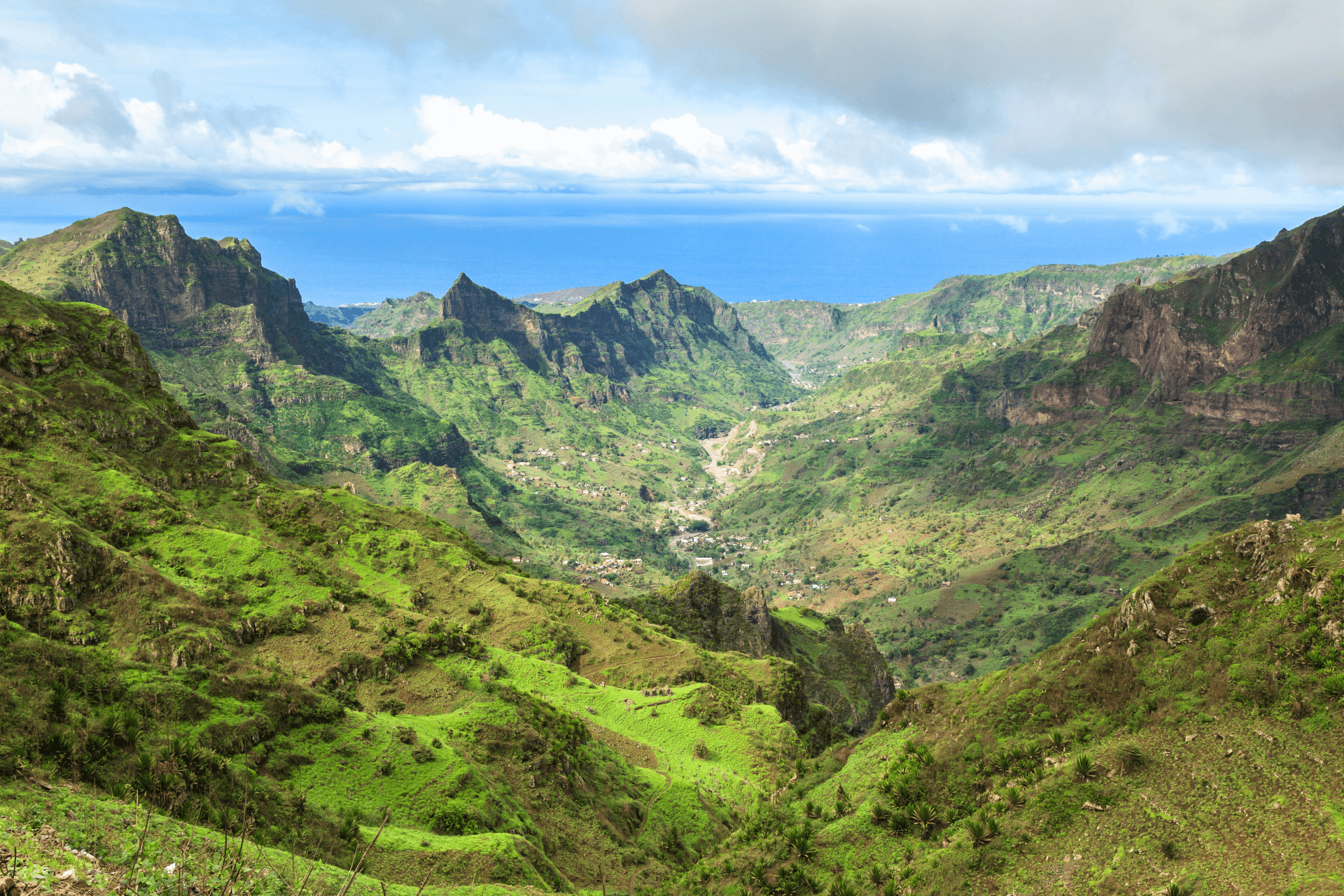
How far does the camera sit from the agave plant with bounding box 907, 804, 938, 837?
41.1m

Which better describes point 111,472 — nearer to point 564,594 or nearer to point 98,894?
point 564,594

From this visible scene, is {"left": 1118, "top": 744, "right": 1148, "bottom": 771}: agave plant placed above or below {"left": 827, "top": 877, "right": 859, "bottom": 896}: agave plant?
above

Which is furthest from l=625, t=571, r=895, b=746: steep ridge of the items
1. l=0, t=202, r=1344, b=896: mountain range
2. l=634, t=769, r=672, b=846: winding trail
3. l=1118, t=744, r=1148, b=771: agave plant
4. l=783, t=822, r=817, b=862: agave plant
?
l=1118, t=744, r=1148, b=771: agave plant

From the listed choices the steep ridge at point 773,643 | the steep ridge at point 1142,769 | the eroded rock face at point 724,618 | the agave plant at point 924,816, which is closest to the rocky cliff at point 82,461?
the steep ridge at point 1142,769

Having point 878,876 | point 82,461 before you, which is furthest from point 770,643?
point 82,461

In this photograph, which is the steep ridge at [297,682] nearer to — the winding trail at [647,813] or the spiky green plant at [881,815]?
the winding trail at [647,813]

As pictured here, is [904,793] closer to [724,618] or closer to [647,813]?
[647,813]

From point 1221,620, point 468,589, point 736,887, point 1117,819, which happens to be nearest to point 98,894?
point 736,887

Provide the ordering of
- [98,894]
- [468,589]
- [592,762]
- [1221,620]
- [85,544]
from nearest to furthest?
1. [98,894]
2. [1221,620]
3. [85,544]
4. [592,762]
5. [468,589]

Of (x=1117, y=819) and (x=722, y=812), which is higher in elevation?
(x=1117, y=819)

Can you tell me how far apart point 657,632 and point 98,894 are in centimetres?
8065

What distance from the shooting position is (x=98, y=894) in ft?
64.2

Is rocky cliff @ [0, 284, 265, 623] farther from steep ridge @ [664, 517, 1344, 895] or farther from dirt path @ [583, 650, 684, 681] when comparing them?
steep ridge @ [664, 517, 1344, 895]

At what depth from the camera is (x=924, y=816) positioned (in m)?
41.5
